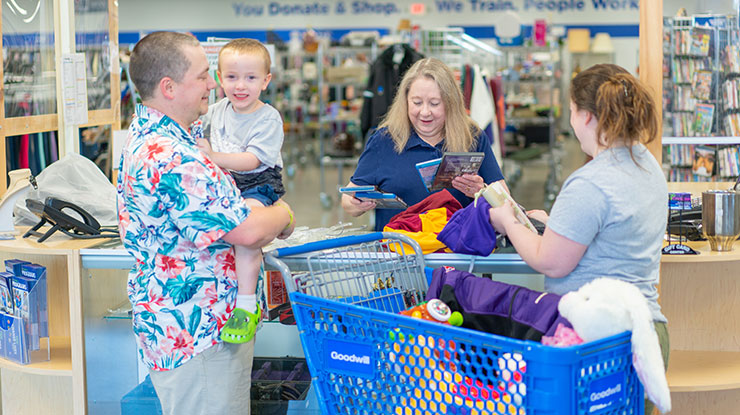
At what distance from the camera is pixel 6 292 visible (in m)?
2.90

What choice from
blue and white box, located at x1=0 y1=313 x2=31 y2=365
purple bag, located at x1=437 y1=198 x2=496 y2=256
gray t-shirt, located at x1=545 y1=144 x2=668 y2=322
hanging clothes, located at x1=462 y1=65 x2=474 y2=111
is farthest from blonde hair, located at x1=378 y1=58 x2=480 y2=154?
hanging clothes, located at x1=462 y1=65 x2=474 y2=111

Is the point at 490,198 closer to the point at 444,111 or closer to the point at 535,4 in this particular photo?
the point at 444,111

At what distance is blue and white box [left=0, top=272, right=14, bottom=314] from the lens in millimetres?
2891

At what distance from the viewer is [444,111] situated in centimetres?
326

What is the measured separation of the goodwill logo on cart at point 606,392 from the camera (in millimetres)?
1716

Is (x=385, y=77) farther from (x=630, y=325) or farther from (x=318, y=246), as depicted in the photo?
(x=630, y=325)

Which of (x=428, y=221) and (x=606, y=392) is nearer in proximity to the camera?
(x=606, y=392)

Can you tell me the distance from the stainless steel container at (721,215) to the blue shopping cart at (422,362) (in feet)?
3.38

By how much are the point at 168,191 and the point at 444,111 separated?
152 centimetres

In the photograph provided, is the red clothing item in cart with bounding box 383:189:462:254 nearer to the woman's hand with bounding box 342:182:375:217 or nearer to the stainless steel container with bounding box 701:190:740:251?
the woman's hand with bounding box 342:182:375:217

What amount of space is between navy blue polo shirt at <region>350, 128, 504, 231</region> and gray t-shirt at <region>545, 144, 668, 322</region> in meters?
1.26

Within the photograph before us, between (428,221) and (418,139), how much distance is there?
2.25ft

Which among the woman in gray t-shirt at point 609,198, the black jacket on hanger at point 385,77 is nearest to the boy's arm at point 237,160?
the woman in gray t-shirt at point 609,198

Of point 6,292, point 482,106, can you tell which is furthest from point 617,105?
point 482,106
